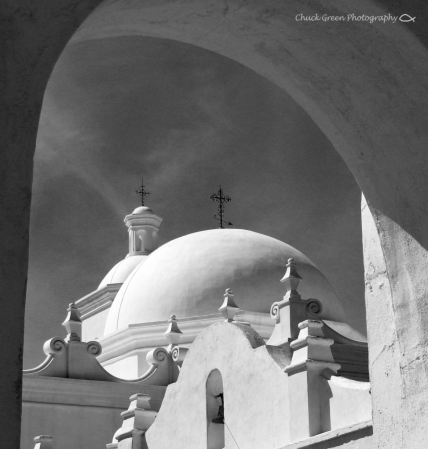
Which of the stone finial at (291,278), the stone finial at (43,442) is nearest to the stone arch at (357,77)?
the stone finial at (43,442)

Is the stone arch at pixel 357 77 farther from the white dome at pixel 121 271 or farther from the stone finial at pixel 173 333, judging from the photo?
the white dome at pixel 121 271

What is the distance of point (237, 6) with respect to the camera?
13.9 feet

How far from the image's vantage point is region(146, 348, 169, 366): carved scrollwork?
20.5m

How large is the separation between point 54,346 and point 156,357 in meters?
2.35

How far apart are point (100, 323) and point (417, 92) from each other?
2340 centimetres

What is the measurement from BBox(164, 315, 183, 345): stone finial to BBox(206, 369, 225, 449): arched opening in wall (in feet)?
16.4

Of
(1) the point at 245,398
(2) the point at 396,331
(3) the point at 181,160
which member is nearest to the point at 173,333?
(1) the point at 245,398

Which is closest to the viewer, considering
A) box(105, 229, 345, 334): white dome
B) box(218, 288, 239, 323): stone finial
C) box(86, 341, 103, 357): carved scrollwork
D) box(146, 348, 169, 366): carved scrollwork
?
box(86, 341, 103, 357): carved scrollwork

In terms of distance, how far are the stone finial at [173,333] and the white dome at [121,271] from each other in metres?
6.99

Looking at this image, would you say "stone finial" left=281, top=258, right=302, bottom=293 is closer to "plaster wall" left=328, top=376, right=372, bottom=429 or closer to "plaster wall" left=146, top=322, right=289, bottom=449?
"plaster wall" left=146, top=322, right=289, bottom=449

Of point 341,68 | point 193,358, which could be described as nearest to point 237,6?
point 341,68

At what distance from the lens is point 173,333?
21.2m

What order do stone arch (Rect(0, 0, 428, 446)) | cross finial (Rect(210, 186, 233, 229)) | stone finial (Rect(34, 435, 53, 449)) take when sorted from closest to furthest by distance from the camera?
1. stone arch (Rect(0, 0, 428, 446))
2. stone finial (Rect(34, 435, 53, 449))
3. cross finial (Rect(210, 186, 233, 229))

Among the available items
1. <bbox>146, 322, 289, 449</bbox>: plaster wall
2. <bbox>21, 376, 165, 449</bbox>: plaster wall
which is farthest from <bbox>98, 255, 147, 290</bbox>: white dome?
<bbox>146, 322, 289, 449</bbox>: plaster wall
